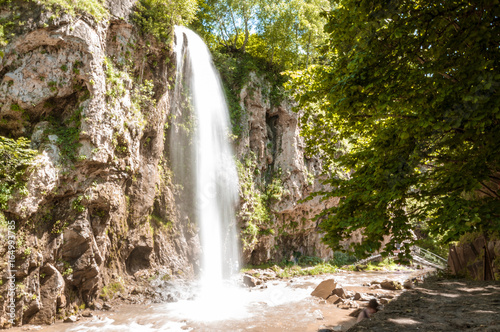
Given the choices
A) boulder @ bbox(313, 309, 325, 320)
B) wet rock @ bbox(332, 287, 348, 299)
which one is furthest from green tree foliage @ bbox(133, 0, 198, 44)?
wet rock @ bbox(332, 287, 348, 299)

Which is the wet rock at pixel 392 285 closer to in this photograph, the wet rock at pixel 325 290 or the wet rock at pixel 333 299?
the wet rock at pixel 325 290

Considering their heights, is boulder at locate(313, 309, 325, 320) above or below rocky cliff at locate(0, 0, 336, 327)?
below

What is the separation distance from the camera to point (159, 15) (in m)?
14.8

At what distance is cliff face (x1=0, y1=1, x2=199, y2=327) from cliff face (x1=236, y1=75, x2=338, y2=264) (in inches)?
360

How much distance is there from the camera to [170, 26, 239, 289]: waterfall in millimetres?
18062

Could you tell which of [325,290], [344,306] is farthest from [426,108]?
[325,290]

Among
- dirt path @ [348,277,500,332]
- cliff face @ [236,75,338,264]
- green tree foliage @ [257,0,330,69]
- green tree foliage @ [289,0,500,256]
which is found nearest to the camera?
dirt path @ [348,277,500,332]

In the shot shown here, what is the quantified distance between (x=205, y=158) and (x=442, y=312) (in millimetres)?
15902

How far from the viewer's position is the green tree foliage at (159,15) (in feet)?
47.2

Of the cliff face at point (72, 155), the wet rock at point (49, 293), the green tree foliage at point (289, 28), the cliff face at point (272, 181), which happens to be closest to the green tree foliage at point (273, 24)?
the green tree foliage at point (289, 28)

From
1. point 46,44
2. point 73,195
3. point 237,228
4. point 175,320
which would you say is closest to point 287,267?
point 237,228

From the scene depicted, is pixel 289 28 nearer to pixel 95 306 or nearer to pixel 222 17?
pixel 222 17

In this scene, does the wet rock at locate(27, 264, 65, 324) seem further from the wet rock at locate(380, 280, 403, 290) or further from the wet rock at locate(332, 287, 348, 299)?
the wet rock at locate(380, 280, 403, 290)

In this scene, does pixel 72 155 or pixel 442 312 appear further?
pixel 72 155
